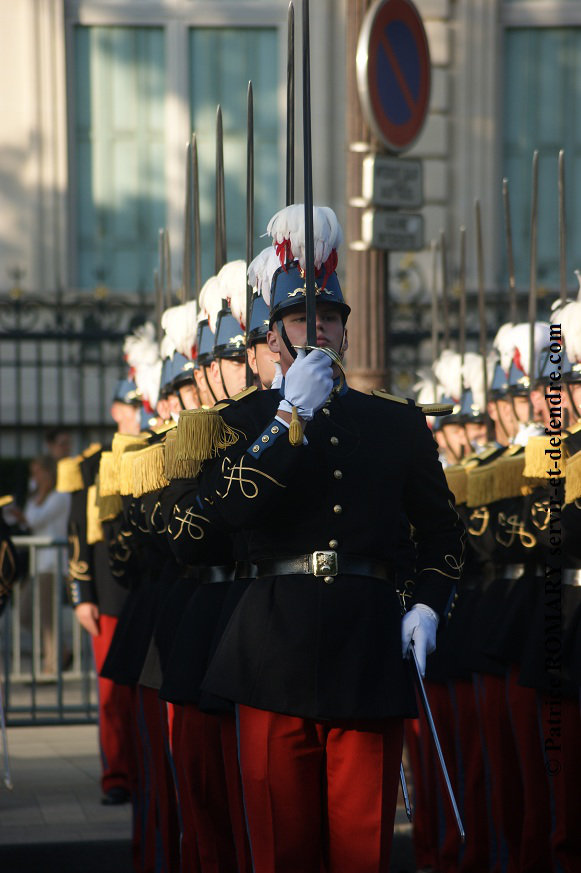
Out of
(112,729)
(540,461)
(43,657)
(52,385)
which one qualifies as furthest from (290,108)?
(52,385)

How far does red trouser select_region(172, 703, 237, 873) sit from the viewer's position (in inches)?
193

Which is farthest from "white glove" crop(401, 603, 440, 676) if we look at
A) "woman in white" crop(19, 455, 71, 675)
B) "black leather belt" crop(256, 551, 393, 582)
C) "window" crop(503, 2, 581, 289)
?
"window" crop(503, 2, 581, 289)

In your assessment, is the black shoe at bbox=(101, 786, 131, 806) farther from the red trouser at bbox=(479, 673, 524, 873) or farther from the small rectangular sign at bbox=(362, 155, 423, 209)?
the small rectangular sign at bbox=(362, 155, 423, 209)

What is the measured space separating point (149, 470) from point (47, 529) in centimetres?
657

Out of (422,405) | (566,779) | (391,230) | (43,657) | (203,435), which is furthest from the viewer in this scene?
(43,657)

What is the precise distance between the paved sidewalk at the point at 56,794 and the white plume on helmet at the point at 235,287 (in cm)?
223

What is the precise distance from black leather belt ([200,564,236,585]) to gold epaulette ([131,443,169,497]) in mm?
281

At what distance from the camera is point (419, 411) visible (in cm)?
403

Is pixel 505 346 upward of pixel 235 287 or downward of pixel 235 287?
downward

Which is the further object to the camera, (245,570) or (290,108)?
(290,108)

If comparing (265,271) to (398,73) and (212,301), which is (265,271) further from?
(398,73)

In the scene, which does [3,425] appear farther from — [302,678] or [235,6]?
[302,678]

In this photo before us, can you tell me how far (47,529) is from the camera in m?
11.5

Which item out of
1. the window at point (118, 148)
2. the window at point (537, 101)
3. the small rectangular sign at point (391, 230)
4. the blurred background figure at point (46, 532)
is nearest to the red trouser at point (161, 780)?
the small rectangular sign at point (391, 230)
